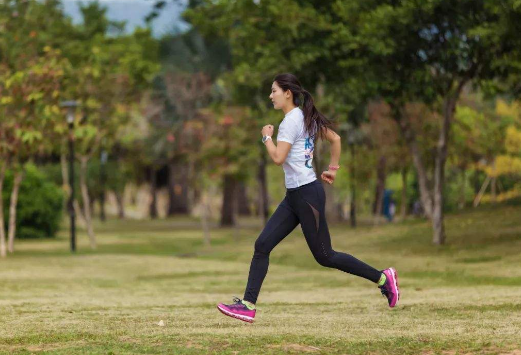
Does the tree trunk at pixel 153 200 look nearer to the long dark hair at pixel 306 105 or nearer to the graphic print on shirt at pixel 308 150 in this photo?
the long dark hair at pixel 306 105

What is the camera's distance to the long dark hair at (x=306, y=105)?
1027cm

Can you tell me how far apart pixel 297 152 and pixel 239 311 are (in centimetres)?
154

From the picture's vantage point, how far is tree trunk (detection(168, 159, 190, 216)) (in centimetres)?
7744

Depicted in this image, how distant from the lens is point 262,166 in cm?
5275

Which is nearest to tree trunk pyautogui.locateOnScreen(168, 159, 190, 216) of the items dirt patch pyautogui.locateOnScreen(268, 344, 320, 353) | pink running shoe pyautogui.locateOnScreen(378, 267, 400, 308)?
pink running shoe pyautogui.locateOnScreen(378, 267, 400, 308)

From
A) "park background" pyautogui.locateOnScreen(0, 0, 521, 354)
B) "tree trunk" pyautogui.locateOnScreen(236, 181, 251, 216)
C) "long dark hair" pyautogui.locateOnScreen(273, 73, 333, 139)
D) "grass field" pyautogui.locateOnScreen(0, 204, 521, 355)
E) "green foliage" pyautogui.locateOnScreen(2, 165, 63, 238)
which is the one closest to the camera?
"grass field" pyautogui.locateOnScreen(0, 204, 521, 355)

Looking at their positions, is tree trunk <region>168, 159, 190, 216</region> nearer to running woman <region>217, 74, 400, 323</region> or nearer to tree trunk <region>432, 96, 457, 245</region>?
tree trunk <region>432, 96, 457, 245</region>

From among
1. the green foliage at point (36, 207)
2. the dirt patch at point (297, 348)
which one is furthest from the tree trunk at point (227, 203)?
the dirt patch at point (297, 348)

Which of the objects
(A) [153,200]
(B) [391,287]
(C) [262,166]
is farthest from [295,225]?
(A) [153,200]

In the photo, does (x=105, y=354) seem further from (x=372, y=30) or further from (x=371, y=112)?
(x=371, y=112)

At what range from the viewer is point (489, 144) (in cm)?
5381

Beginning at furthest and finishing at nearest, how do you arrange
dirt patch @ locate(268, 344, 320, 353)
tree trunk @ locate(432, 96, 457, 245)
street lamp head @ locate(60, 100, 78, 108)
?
street lamp head @ locate(60, 100, 78, 108) < tree trunk @ locate(432, 96, 457, 245) < dirt patch @ locate(268, 344, 320, 353)

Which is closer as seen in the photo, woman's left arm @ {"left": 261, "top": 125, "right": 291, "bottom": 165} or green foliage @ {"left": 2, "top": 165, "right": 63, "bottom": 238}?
woman's left arm @ {"left": 261, "top": 125, "right": 291, "bottom": 165}

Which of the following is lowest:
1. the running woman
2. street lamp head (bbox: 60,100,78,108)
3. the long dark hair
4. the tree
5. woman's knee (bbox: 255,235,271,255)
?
woman's knee (bbox: 255,235,271,255)
